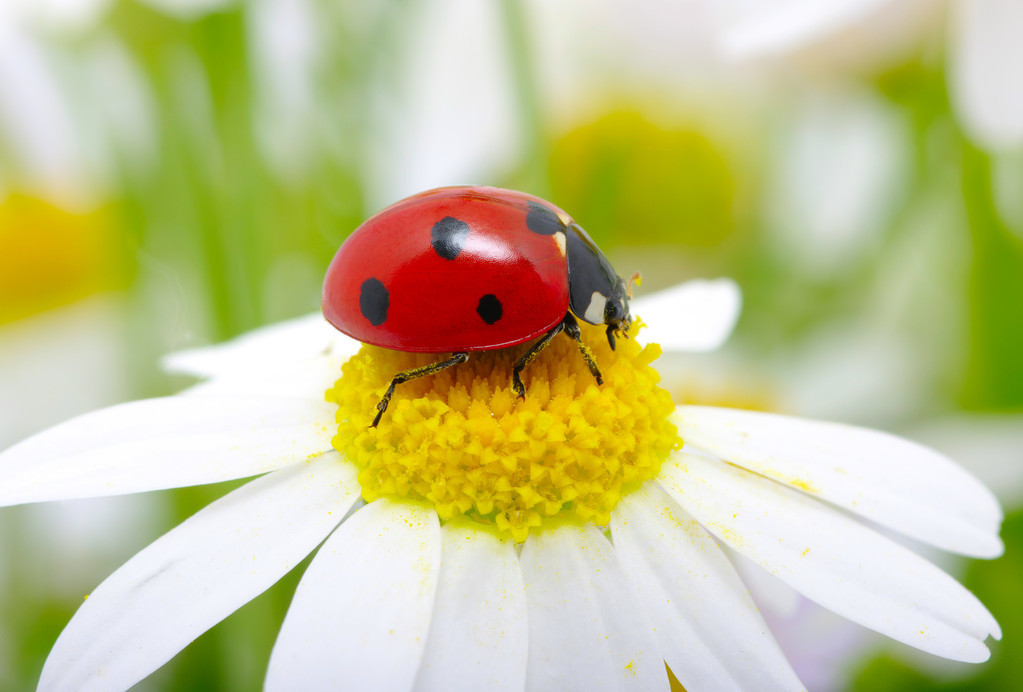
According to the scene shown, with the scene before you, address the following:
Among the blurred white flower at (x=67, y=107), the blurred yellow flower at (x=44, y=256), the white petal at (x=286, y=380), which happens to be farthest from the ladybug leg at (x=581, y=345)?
the blurred yellow flower at (x=44, y=256)

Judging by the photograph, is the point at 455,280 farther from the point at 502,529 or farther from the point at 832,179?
the point at 832,179

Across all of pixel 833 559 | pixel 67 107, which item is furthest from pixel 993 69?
pixel 67 107

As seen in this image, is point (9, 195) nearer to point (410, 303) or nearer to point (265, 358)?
point (265, 358)

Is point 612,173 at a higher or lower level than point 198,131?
lower

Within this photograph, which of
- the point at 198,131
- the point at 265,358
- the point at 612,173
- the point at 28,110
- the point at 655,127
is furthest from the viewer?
the point at 655,127

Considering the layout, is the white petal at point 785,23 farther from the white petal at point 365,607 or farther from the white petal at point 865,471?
the white petal at point 365,607

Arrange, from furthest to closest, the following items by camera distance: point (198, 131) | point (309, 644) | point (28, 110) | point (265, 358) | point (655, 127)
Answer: point (655, 127)
point (28, 110)
point (198, 131)
point (265, 358)
point (309, 644)

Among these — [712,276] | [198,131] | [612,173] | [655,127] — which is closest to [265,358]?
[198,131]
